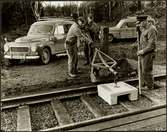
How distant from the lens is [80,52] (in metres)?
11.6

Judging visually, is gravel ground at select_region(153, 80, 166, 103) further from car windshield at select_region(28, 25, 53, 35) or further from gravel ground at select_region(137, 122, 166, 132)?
car windshield at select_region(28, 25, 53, 35)

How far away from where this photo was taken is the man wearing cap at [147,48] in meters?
6.18

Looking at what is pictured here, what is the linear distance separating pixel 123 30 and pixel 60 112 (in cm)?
903

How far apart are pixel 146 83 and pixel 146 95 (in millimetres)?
538

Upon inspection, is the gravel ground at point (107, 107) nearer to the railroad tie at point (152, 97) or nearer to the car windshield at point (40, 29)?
the railroad tie at point (152, 97)

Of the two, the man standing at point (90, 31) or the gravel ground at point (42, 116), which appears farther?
the man standing at point (90, 31)

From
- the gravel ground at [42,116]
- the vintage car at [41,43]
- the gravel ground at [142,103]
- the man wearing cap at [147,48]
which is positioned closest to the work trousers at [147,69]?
the man wearing cap at [147,48]

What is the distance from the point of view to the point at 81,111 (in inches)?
218

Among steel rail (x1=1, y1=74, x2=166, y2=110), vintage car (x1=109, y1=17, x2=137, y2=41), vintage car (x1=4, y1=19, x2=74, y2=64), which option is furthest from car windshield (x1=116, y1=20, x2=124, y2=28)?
steel rail (x1=1, y1=74, x2=166, y2=110)

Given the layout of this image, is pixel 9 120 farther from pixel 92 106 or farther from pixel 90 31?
pixel 90 31

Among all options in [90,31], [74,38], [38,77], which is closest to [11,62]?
[38,77]

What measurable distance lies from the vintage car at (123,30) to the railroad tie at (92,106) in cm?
759

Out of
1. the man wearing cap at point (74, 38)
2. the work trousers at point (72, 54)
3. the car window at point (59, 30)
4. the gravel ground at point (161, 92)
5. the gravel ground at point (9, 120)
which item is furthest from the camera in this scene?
the car window at point (59, 30)

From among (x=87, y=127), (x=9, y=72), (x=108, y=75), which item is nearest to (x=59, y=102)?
(x=87, y=127)
